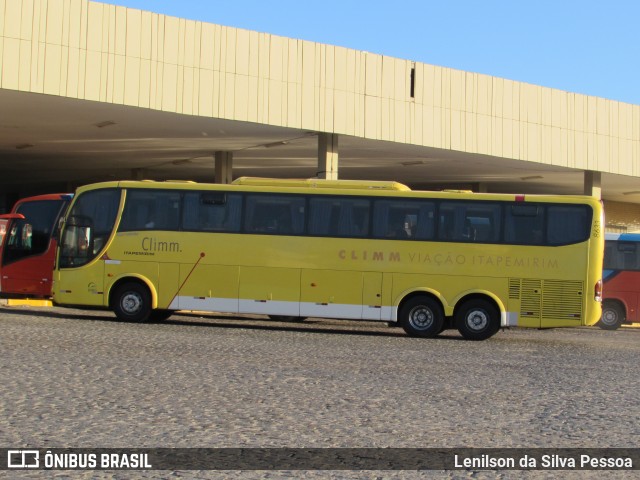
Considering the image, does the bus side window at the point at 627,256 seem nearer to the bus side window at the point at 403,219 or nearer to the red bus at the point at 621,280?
the red bus at the point at 621,280

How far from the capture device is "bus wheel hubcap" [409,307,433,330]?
806 inches

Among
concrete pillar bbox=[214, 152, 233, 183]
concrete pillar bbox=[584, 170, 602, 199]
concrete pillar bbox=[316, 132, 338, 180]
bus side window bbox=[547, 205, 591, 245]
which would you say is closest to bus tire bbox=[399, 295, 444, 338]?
bus side window bbox=[547, 205, 591, 245]

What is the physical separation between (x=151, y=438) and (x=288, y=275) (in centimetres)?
1337

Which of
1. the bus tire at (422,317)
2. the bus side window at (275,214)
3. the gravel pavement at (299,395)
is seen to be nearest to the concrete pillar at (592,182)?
the bus tire at (422,317)

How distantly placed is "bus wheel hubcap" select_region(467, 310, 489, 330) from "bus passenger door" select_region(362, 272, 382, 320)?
70.7 inches

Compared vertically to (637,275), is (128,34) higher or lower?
higher

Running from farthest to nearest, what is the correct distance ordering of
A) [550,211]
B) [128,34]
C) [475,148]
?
[475,148] < [128,34] < [550,211]

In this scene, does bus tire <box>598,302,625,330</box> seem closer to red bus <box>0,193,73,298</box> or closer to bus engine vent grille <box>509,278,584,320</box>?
bus engine vent grille <box>509,278,584,320</box>

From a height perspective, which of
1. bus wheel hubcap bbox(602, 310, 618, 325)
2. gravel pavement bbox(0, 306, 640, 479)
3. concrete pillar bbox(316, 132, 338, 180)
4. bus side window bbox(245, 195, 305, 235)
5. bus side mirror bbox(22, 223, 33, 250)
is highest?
concrete pillar bbox(316, 132, 338, 180)

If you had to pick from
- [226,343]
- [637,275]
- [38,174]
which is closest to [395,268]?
[226,343]

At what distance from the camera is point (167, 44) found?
26.3 metres

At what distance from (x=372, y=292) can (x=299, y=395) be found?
34.3ft

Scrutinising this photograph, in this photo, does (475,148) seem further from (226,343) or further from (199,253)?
(226,343)

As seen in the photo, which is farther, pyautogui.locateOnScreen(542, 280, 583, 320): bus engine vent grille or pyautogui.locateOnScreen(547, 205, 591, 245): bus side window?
pyautogui.locateOnScreen(547, 205, 591, 245): bus side window
